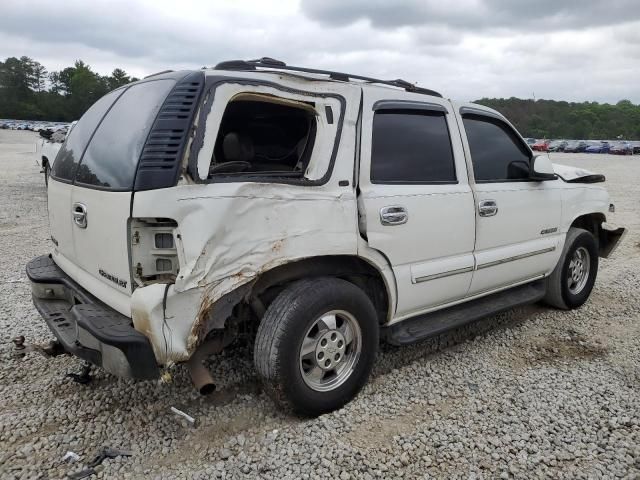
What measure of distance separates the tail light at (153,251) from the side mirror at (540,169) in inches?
116

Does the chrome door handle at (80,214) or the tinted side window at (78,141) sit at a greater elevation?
the tinted side window at (78,141)

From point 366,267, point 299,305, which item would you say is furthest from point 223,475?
point 366,267

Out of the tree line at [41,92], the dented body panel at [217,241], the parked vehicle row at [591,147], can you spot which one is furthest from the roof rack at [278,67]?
the tree line at [41,92]

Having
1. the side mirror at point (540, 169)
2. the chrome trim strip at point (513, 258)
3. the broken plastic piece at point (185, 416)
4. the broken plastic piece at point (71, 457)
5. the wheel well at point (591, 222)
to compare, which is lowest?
the broken plastic piece at point (71, 457)

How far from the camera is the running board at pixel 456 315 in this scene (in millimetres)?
3555


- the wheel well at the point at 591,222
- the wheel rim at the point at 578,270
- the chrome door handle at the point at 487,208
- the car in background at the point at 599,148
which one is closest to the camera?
the chrome door handle at the point at 487,208

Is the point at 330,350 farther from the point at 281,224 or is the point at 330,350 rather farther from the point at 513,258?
the point at 513,258

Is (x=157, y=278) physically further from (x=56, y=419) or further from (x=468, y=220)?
(x=468, y=220)

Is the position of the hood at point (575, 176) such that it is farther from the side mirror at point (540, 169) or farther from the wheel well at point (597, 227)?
the side mirror at point (540, 169)

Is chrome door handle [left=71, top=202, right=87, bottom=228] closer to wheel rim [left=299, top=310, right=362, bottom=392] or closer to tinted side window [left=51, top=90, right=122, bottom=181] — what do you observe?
tinted side window [left=51, top=90, right=122, bottom=181]

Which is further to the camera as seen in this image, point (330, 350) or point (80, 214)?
point (330, 350)

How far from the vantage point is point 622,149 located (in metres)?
50.2

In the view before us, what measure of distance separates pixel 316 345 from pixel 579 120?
11175 centimetres

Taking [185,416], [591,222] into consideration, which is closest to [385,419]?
[185,416]
